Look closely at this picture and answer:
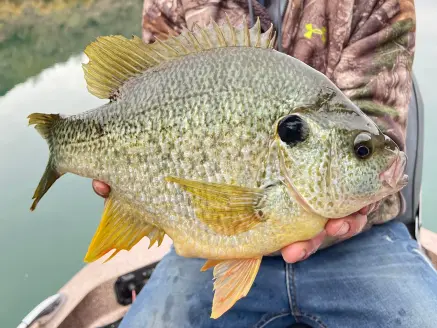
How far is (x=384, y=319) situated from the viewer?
4.28 feet

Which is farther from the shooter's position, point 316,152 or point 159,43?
point 159,43

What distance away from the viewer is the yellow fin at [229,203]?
0.93 m

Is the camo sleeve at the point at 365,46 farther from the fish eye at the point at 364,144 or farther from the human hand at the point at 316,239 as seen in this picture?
the fish eye at the point at 364,144

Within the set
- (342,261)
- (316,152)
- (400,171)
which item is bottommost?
(342,261)

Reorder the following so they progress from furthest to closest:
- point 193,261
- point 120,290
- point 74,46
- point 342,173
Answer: point 74,46, point 120,290, point 193,261, point 342,173

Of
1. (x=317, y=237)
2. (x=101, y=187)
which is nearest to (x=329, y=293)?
(x=317, y=237)

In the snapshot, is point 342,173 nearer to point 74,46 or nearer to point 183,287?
point 183,287

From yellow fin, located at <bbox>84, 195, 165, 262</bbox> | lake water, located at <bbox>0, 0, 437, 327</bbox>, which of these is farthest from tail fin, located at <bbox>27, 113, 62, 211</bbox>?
lake water, located at <bbox>0, 0, 437, 327</bbox>

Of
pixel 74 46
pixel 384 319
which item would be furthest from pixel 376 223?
pixel 74 46

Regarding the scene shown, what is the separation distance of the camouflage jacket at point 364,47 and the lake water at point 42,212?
1.77 m

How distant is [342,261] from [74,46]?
30.7 feet

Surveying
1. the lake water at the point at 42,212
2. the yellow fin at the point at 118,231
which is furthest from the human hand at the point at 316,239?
the lake water at the point at 42,212

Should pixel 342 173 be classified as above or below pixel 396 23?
below

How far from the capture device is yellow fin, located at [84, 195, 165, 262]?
3.73ft
